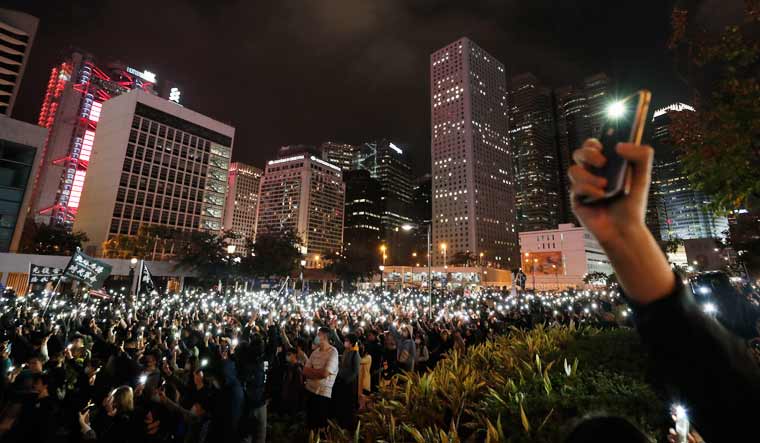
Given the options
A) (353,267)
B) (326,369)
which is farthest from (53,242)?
(326,369)

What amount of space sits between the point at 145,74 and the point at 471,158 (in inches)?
4508

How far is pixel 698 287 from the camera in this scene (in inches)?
354

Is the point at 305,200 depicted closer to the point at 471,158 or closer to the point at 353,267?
the point at 471,158

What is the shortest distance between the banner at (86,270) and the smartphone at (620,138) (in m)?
18.6

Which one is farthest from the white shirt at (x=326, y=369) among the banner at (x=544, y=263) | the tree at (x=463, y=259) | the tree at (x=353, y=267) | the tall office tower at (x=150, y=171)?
the tree at (x=463, y=259)

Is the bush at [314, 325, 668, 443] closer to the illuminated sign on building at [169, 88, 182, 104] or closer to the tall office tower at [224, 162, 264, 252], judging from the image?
the illuminated sign on building at [169, 88, 182, 104]

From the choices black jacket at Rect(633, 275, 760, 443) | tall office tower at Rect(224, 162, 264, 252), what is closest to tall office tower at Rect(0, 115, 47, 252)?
black jacket at Rect(633, 275, 760, 443)

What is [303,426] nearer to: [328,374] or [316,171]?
[328,374]

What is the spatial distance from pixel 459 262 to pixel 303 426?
117 meters

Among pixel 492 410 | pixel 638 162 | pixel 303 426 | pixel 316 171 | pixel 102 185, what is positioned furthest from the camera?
pixel 316 171

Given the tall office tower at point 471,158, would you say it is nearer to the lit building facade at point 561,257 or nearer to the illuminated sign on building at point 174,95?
the lit building facade at point 561,257

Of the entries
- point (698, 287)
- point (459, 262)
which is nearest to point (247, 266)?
point (698, 287)

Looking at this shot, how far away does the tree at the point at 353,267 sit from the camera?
206 feet

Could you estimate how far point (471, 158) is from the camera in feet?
456
